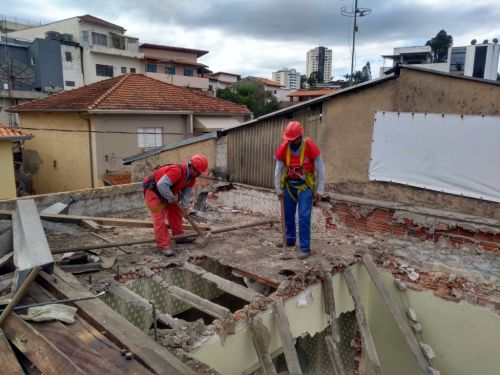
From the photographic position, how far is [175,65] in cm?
3362

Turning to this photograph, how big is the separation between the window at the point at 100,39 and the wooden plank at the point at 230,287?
33610 mm

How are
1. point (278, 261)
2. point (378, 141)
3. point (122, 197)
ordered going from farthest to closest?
point (122, 197) < point (378, 141) < point (278, 261)

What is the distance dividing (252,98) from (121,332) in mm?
32501

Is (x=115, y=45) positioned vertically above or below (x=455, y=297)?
above

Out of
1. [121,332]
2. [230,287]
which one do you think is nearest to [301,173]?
[230,287]

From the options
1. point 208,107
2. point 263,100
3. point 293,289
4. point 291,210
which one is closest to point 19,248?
point 293,289

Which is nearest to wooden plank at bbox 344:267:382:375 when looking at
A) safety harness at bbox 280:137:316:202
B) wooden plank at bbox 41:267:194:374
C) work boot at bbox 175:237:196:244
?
safety harness at bbox 280:137:316:202

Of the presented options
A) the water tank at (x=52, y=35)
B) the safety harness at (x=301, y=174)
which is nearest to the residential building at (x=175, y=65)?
the water tank at (x=52, y=35)

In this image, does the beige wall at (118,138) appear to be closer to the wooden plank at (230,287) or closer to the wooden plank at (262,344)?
the wooden plank at (230,287)

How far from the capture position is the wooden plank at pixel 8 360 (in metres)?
2.34

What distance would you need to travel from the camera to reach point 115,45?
34.7 metres

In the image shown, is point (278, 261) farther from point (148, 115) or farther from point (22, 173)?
point (22, 173)

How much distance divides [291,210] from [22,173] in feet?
46.7

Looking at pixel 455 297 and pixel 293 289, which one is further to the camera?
pixel 455 297
